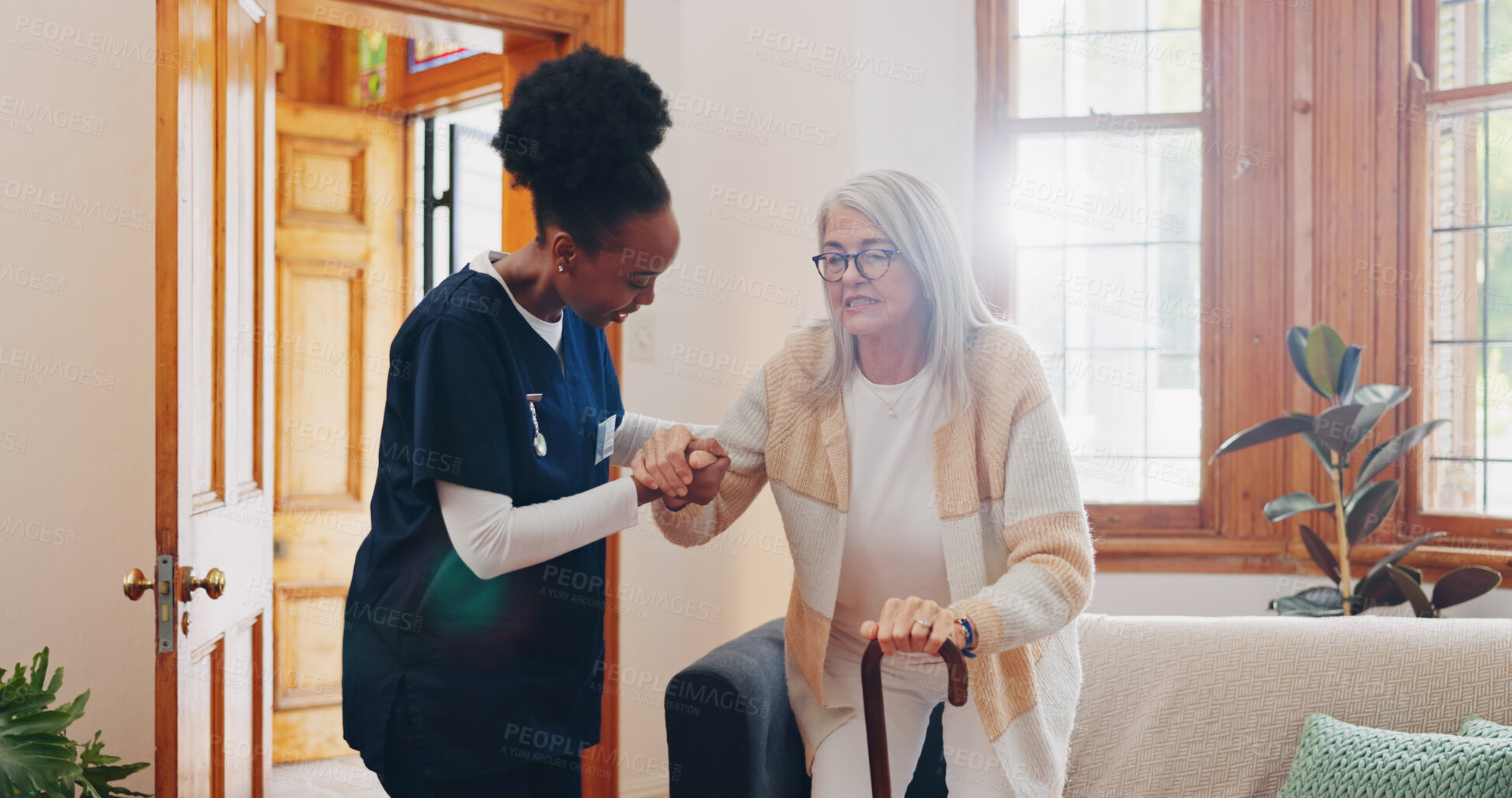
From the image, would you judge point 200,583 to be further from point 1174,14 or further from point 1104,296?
point 1174,14

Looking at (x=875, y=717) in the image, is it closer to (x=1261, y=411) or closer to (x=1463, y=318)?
(x=1261, y=411)

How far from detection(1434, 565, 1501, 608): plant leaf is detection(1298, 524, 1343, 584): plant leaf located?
22 cm

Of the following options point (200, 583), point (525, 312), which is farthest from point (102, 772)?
point (525, 312)

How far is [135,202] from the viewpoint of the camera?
2408mm

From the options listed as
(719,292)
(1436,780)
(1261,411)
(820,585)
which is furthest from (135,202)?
(1261,411)

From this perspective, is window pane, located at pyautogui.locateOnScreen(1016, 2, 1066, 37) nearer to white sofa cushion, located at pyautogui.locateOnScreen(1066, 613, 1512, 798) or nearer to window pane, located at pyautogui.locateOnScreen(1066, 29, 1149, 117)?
window pane, located at pyautogui.locateOnScreen(1066, 29, 1149, 117)

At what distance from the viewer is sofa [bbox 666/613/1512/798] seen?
2.00 meters

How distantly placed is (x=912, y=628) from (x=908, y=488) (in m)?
0.40

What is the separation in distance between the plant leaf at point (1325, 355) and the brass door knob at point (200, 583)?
2.45 metres

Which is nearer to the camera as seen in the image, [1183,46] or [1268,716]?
[1268,716]

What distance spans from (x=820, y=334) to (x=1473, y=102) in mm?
2219

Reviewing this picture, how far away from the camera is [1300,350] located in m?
2.75

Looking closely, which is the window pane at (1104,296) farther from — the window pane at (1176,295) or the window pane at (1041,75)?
the window pane at (1041,75)

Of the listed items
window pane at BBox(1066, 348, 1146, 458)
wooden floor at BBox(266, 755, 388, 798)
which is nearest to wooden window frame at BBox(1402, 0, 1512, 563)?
window pane at BBox(1066, 348, 1146, 458)
